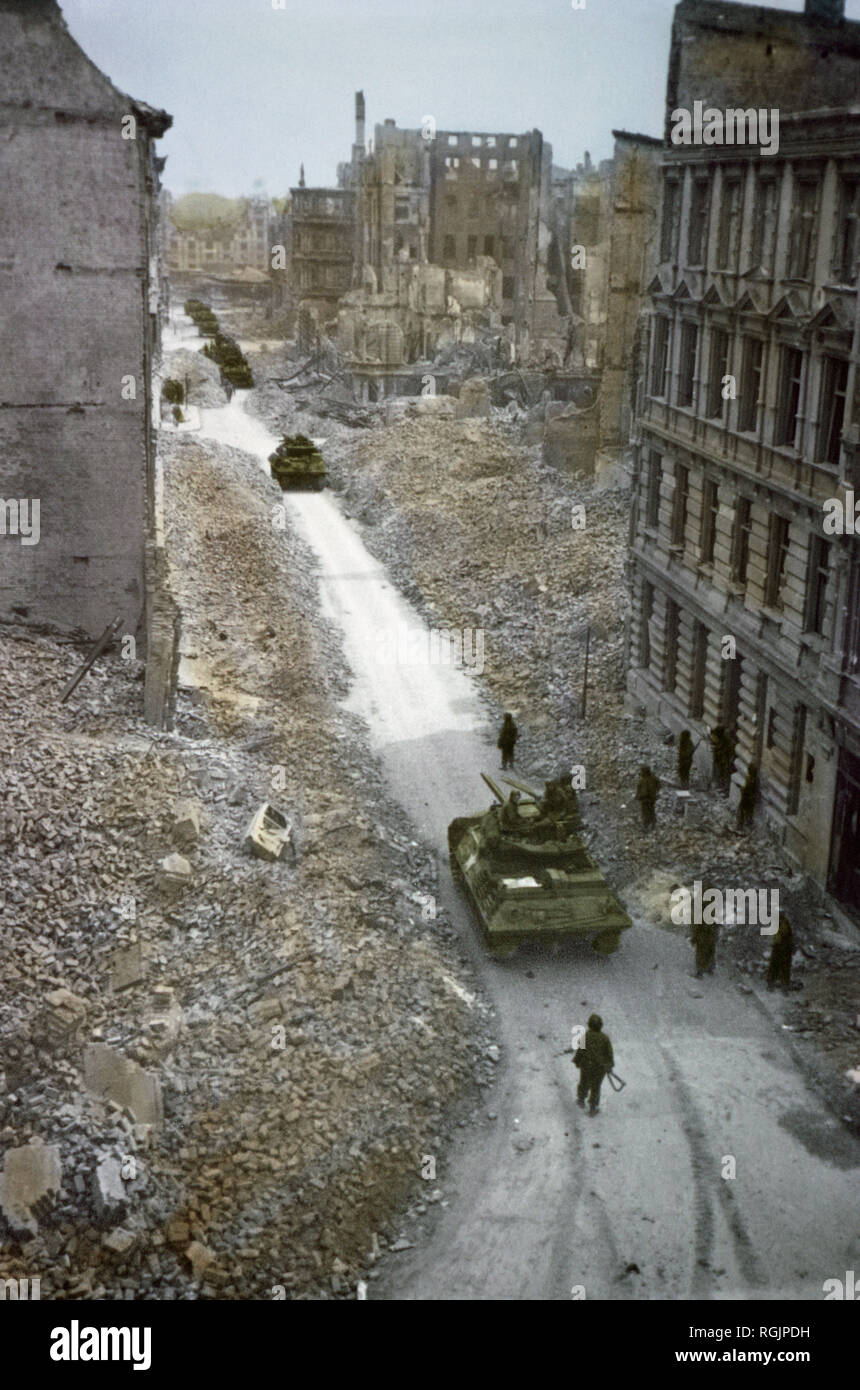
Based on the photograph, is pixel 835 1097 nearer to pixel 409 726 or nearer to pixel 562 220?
pixel 409 726

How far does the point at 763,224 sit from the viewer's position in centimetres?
2256

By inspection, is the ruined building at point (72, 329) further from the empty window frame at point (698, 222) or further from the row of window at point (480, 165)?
the row of window at point (480, 165)

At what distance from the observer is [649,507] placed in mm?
28234

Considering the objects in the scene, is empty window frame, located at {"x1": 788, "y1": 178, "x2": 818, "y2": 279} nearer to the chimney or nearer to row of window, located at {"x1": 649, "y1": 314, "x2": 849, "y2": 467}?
row of window, located at {"x1": 649, "y1": 314, "x2": 849, "y2": 467}

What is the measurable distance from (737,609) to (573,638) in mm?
8103

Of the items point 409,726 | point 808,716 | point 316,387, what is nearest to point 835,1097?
point 808,716

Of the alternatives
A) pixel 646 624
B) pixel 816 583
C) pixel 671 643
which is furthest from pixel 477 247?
pixel 816 583

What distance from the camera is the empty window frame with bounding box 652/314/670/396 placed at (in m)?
27.1

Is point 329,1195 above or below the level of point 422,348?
below

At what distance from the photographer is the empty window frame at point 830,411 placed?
20406 millimetres

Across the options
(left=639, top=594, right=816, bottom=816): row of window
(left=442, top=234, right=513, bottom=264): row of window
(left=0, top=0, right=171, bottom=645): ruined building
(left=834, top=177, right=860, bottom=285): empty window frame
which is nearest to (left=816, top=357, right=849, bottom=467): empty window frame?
(left=834, top=177, right=860, bottom=285): empty window frame

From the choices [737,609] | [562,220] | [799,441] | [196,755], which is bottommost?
[196,755]

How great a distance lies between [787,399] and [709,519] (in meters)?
3.71

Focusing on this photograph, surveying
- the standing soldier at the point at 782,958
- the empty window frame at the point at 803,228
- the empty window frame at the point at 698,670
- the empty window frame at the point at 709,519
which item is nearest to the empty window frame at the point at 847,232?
the empty window frame at the point at 803,228
